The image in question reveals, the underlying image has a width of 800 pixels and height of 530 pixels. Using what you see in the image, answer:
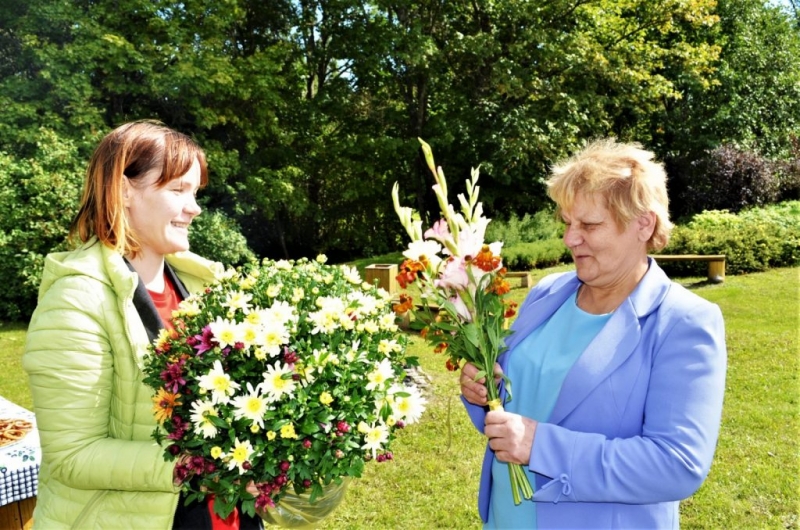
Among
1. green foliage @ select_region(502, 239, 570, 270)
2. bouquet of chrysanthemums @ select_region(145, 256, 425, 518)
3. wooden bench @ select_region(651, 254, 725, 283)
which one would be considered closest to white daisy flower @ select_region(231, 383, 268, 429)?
bouquet of chrysanthemums @ select_region(145, 256, 425, 518)

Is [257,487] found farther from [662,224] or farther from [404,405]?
[662,224]

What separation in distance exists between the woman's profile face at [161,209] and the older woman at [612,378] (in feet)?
3.87

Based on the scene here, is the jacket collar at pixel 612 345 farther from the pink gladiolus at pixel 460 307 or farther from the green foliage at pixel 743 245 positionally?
the green foliage at pixel 743 245

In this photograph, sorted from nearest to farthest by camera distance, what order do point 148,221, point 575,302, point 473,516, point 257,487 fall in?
point 257,487
point 148,221
point 575,302
point 473,516

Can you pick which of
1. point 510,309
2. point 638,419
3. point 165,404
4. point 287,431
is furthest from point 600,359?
point 165,404

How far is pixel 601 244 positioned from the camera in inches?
85.7

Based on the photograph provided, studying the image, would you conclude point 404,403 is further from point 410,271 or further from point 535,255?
point 535,255

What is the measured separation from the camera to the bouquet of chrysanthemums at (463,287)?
80.8 inches

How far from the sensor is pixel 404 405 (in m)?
1.92

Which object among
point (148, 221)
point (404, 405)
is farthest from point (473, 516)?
point (148, 221)

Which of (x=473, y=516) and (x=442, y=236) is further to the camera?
(x=473, y=516)

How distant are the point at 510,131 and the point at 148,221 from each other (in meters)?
15.9

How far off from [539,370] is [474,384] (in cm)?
25

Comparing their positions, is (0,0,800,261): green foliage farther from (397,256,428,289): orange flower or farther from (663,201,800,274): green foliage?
(397,256,428,289): orange flower
